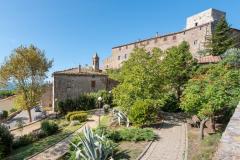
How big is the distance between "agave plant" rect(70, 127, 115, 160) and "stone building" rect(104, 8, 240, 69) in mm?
28721

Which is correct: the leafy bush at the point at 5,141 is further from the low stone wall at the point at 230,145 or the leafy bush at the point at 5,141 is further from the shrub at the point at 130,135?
the low stone wall at the point at 230,145

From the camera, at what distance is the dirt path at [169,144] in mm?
12902

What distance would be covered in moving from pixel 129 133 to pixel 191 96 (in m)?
4.52

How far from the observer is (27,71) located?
31.4m

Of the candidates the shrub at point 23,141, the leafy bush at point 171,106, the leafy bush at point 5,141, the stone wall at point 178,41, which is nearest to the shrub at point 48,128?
the shrub at point 23,141

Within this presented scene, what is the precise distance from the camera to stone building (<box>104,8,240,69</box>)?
51.2m

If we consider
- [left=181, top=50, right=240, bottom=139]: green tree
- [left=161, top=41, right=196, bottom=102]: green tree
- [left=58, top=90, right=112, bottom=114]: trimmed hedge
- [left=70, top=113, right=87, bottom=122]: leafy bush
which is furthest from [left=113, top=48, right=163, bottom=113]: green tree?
[left=58, top=90, right=112, bottom=114]: trimmed hedge

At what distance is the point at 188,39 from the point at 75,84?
29.6m

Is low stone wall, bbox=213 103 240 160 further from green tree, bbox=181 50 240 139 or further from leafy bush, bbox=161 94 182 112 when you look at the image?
leafy bush, bbox=161 94 182 112

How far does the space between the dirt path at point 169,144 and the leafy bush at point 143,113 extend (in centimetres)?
105

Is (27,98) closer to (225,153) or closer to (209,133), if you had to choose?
(209,133)

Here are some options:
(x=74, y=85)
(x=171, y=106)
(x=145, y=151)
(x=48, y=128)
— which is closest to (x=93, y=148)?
(x=145, y=151)

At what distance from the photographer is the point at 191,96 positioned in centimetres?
1549

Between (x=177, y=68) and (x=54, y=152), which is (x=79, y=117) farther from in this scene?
(x=177, y=68)
